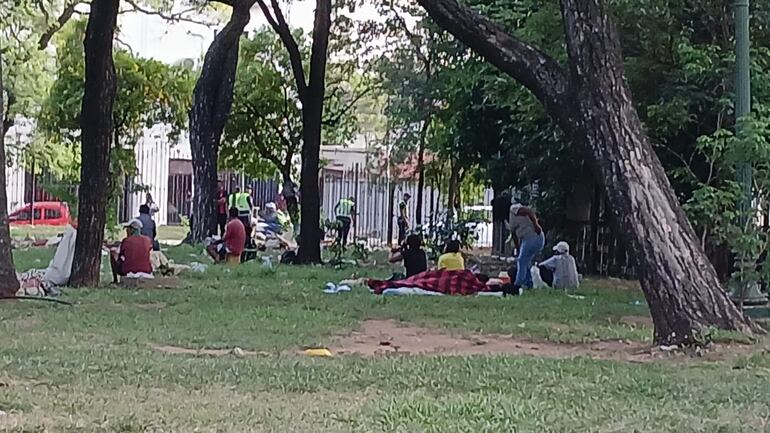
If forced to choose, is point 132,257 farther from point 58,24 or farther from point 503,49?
point 58,24

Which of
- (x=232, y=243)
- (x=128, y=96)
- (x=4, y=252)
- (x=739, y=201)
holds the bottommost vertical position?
(x=232, y=243)

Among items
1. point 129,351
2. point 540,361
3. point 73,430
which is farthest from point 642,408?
point 129,351

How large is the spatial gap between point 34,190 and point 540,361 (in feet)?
113

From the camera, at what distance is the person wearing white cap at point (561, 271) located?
1720 cm

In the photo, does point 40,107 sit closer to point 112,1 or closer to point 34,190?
point 34,190

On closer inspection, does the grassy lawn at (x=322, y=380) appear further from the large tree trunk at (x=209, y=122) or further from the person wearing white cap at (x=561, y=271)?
the large tree trunk at (x=209, y=122)

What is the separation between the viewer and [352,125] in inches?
1548

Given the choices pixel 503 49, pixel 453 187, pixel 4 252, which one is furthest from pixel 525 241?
pixel 453 187

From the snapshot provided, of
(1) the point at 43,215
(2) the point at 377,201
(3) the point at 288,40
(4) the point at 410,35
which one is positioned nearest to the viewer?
(3) the point at 288,40

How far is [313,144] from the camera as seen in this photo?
22.3 metres

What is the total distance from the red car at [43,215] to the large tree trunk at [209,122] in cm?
1437

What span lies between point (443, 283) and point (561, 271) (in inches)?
90.4

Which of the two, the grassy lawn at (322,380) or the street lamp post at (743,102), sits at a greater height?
the street lamp post at (743,102)

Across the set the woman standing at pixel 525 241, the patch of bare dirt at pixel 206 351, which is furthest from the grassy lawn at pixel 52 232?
the patch of bare dirt at pixel 206 351
